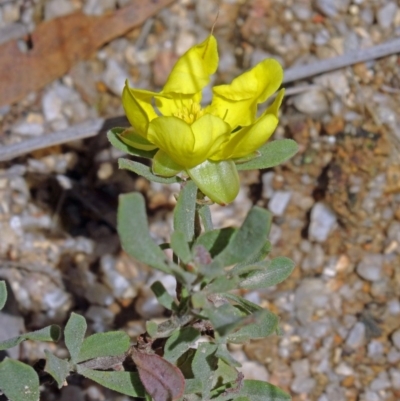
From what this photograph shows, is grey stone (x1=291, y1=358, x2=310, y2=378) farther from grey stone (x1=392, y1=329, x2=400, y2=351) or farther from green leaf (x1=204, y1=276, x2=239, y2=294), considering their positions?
green leaf (x1=204, y1=276, x2=239, y2=294)

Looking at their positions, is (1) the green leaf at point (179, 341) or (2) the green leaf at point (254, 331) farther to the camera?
(2) the green leaf at point (254, 331)

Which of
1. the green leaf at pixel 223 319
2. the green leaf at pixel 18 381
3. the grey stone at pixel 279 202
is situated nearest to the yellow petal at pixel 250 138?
the green leaf at pixel 223 319

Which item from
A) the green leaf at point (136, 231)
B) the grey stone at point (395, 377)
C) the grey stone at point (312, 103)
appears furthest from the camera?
the grey stone at point (312, 103)

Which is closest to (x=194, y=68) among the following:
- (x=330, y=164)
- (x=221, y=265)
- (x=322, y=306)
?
(x=221, y=265)

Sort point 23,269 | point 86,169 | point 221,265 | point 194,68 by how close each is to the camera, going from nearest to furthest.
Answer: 1. point 221,265
2. point 194,68
3. point 23,269
4. point 86,169

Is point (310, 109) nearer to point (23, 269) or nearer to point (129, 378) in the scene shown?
point (23, 269)

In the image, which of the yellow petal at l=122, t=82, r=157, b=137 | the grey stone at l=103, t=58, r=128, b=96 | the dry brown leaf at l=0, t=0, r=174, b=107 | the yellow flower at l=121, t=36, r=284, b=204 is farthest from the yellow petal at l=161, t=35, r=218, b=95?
the dry brown leaf at l=0, t=0, r=174, b=107

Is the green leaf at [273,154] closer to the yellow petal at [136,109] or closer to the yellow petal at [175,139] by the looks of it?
the yellow petal at [175,139]
